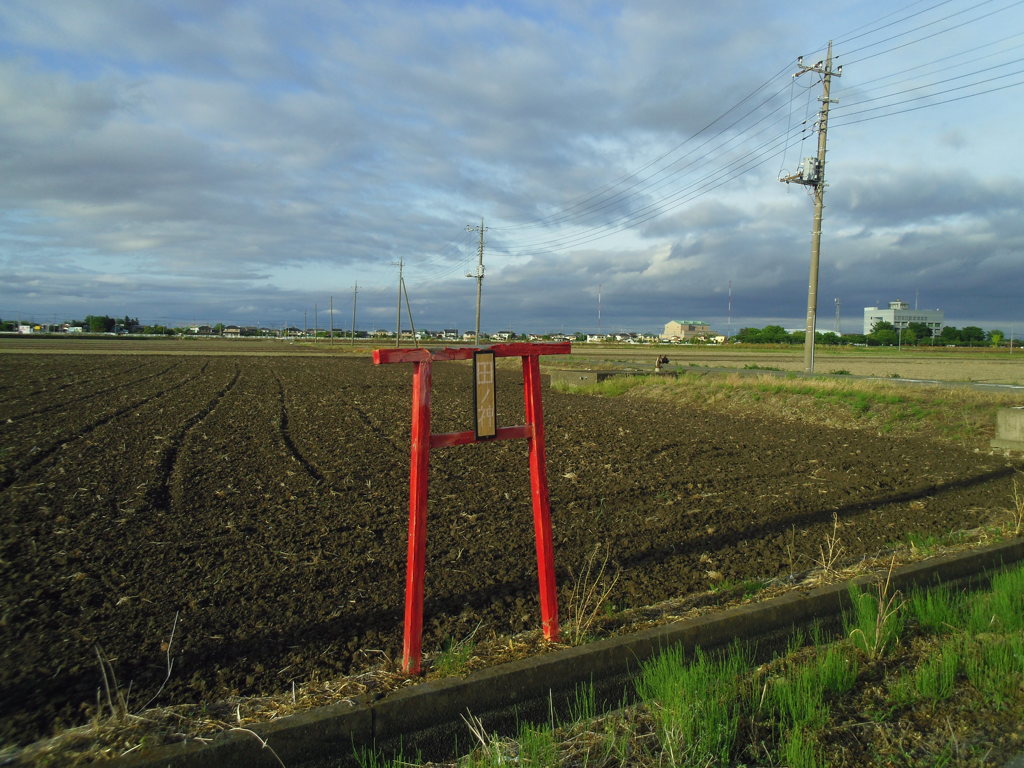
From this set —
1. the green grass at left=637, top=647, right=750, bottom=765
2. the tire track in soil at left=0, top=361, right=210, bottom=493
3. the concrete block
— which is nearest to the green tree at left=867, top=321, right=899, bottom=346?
the concrete block

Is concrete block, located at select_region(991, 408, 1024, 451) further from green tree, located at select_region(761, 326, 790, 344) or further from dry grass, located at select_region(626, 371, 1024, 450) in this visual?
green tree, located at select_region(761, 326, 790, 344)

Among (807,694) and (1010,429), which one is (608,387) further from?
(807,694)

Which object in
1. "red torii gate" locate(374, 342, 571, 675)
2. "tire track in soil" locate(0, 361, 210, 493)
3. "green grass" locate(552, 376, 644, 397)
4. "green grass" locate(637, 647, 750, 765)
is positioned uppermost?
"red torii gate" locate(374, 342, 571, 675)

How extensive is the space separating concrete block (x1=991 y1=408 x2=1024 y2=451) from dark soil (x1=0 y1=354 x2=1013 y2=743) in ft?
1.99

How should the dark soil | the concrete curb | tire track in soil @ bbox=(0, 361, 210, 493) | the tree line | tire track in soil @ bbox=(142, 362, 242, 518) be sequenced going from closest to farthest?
1. the concrete curb
2. the dark soil
3. tire track in soil @ bbox=(142, 362, 242, 518)
4. tire track in soil @ bbox=(0, 361, 210, 493)
5. the tree line

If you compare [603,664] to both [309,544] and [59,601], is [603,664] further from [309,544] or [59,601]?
[59,601]

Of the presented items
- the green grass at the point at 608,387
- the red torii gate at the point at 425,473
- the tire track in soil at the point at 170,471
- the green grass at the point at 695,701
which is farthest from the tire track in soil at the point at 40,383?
the green grass at the point at 695,701

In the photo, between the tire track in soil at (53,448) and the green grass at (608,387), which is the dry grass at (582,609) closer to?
the tire track in soil at (53,448)

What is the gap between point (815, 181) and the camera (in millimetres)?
25531

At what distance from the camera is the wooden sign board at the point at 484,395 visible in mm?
3275

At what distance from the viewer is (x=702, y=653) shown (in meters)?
3.34

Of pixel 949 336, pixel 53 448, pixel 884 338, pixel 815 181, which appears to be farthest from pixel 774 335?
pixel 53 448

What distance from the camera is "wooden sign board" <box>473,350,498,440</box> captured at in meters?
3.28

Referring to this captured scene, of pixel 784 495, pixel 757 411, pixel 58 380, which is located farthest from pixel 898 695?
pixel 58 380
